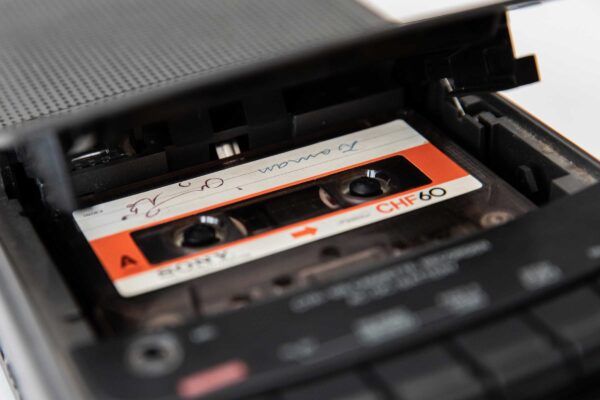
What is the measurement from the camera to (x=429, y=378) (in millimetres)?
1228

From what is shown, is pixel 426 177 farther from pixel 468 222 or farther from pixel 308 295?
pixel 308 295

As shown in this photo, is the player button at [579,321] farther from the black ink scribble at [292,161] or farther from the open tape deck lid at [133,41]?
the black ink scribble at [292,161]

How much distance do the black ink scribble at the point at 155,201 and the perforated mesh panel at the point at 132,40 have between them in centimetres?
20

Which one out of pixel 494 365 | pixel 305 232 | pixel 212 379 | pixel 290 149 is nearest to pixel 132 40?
pixel 290 149

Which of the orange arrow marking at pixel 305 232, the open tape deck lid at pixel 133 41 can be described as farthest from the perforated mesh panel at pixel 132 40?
the orange arrow marking at pixel 305 232

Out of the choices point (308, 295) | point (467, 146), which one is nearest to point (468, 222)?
point (467, 146)

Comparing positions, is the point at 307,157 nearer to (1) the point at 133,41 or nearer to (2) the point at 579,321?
(1) the point at 133,41

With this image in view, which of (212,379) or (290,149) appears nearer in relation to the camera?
(212,379)

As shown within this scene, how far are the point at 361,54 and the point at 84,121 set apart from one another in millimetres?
411

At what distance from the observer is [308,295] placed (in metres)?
1.34

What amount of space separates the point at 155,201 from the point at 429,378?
646mm

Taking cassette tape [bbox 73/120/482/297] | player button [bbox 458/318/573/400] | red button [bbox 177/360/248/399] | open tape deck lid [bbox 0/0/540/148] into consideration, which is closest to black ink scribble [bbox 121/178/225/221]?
cassette tape [bbox 73/120/482/297]

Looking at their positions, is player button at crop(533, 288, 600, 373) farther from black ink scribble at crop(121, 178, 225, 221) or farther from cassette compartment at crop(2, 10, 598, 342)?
black ink scribble at crop(121, 178, 225, 221)

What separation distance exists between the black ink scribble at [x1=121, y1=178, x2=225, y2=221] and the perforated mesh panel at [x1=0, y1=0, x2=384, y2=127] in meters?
0.20
